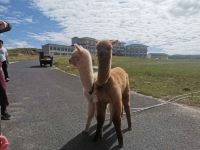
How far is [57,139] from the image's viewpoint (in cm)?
696

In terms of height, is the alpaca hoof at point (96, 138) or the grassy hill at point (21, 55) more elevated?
the alpaca hoof at point (96, 138)

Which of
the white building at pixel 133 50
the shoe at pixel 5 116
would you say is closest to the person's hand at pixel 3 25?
the shoe at pixel 5 116

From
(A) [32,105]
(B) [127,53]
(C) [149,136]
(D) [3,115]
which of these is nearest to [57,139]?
(C) [149,136]

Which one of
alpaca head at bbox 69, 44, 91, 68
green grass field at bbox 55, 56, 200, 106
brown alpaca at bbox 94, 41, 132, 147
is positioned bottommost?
green grass field at bbox 55, 56, 200, 106

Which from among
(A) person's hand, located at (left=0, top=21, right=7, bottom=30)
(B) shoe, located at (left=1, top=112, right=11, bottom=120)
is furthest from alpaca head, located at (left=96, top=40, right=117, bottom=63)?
(B) shoe, located at (left=1, top=112, right=11, bottom=120)

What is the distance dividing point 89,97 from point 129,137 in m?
1.24

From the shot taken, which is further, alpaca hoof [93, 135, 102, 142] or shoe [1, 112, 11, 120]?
shoe [1, 112, 11, 120]

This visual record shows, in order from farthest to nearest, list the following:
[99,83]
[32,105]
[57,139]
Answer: [32,105] → [57,139] → [99,83]

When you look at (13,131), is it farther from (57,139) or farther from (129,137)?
(129,137)

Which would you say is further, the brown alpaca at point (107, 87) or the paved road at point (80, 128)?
the paved road at point (80, 128)

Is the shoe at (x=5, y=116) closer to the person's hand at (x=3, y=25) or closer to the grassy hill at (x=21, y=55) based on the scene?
the person's hand at (x=3, y=25)

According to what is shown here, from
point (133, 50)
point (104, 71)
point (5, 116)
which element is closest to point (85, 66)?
point (104, 71)

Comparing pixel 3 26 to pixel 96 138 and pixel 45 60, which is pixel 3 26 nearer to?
pixel 96 138

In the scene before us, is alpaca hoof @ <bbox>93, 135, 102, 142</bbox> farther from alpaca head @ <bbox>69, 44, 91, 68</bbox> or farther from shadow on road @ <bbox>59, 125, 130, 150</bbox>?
alpaca head @ <bbox>69, 44, 91, 68</bbox>
